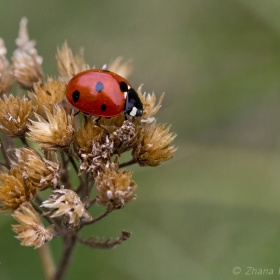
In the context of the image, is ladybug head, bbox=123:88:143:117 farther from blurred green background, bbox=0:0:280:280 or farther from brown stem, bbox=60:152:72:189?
blurred green background, bbox=0:0:280:280

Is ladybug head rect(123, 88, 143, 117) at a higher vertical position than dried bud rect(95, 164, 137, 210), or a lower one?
higher

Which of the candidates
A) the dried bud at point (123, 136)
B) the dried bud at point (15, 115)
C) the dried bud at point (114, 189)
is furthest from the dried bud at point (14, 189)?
the dried bud at point (123, 136)

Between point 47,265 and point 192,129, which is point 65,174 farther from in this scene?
point 192,129

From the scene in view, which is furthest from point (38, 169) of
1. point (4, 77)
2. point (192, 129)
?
point (192, 129)

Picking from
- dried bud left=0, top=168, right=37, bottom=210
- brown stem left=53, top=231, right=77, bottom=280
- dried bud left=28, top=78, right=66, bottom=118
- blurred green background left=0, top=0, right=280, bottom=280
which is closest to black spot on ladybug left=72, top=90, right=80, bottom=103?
dried bud left=28, top=78, right=66, bottom=118

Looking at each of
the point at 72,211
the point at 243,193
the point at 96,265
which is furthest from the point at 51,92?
the point at 243,193

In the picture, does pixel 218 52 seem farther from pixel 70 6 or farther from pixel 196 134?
pixel 70 6
